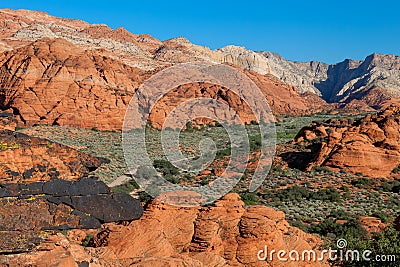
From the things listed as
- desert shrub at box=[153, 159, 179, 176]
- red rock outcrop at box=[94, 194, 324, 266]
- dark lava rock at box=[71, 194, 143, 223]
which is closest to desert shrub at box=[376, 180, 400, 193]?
desert shrub at box=[153, 159, 179, 176]

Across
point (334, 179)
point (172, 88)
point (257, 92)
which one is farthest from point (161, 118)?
point (334, 179)

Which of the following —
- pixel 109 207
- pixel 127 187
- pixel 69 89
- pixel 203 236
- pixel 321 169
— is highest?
pixel 69 89

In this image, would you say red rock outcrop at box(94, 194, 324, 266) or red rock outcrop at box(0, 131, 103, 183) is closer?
red rock outcrop at box(94, 194, 324, 266)

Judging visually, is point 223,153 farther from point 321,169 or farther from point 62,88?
point 62,88

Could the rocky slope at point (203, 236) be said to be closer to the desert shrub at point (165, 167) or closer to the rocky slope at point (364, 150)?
the rocky slope at point (364, 150)

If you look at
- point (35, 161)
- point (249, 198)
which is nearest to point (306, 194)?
point (249, 198)

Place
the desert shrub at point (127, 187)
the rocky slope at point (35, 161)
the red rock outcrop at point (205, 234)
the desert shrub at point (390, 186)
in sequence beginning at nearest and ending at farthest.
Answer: the red rock outcrop at point (205, 234), the rocky slope at point (35, 161), the desert shrub at point (390, 186), the desert shrub at point (127, 187)

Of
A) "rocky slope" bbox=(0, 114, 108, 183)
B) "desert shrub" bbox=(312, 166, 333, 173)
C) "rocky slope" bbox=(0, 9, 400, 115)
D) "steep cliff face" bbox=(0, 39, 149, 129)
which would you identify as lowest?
A: "desert shrub" bbox=(312, 166, 333, 173)

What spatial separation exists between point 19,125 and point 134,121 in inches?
584

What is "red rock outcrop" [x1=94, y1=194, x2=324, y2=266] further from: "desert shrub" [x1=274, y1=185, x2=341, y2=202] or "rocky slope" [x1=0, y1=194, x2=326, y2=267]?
"desert shrub" [x1=274, y1=185, x2=341, y2=202]


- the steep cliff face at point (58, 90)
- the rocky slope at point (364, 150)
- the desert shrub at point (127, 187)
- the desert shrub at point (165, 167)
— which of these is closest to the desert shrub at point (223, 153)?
the desert shrub at point (165, 167)

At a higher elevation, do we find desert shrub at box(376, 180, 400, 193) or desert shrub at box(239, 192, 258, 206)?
desert shrub at box(376, 180, 400, 193)

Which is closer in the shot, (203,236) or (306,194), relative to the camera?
(203,236)

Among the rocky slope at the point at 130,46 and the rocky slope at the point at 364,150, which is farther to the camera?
the rocky slope at the point at 130,46
